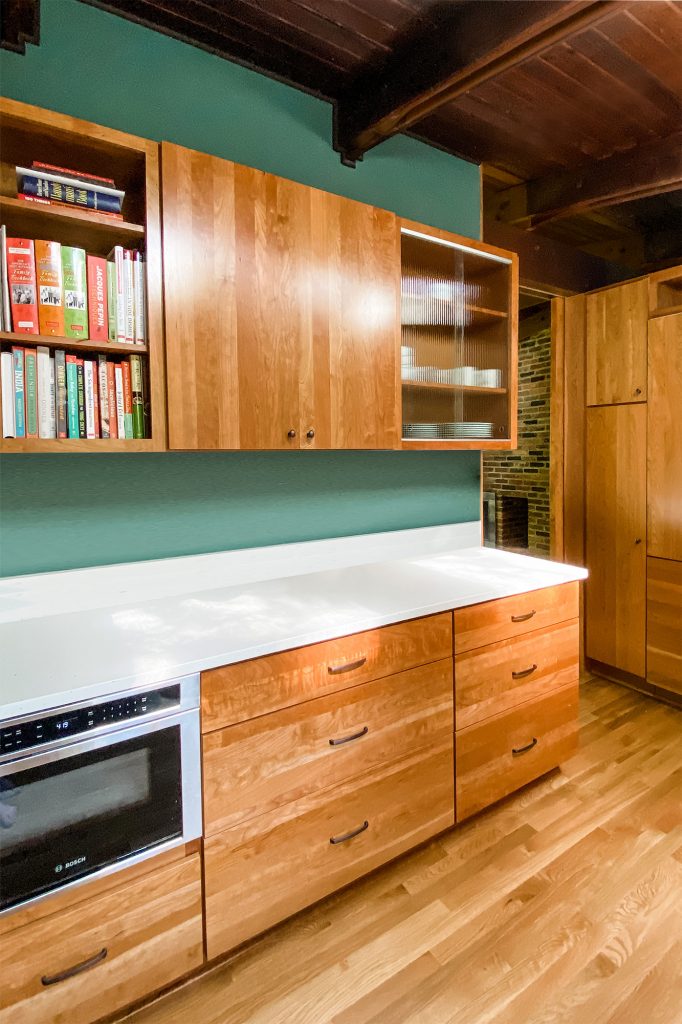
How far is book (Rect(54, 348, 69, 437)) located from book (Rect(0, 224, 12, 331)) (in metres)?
0.13

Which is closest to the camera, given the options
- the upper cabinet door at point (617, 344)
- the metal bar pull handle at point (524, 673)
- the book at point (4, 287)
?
the book at point (4, 287)

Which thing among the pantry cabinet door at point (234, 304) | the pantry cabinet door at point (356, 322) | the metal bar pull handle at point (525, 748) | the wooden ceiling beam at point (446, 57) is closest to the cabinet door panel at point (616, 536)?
the metal bar pull handle at point (525, 748)

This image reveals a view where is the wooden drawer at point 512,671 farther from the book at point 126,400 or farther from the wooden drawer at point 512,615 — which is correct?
the book at point 126,400

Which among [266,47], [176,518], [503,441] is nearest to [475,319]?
[503,441]

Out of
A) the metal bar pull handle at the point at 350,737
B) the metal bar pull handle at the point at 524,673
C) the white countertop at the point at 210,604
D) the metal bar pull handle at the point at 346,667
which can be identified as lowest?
the metal bar pull handle at the point at 350,737

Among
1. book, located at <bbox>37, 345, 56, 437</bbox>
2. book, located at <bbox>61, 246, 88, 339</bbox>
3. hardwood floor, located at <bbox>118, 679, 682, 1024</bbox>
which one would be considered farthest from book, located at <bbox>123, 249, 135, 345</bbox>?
hardwood floor, located at <bbox>118, 679, 682, 1024</bbox>

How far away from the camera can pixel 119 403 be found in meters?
1.48

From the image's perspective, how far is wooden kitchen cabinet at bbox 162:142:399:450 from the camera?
4.92ft

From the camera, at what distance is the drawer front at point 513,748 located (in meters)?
1.87

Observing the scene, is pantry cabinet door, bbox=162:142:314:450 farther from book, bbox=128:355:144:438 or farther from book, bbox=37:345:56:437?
book, bbox=37:345:56:437

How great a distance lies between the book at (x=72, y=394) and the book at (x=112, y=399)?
8 centimetres

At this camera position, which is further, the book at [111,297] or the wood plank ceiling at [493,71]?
the wood plank ceiling at [493,71]

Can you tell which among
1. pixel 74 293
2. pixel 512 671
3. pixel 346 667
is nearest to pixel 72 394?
pixel 74 293

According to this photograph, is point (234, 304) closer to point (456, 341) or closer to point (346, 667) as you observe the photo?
point (456, 341)
